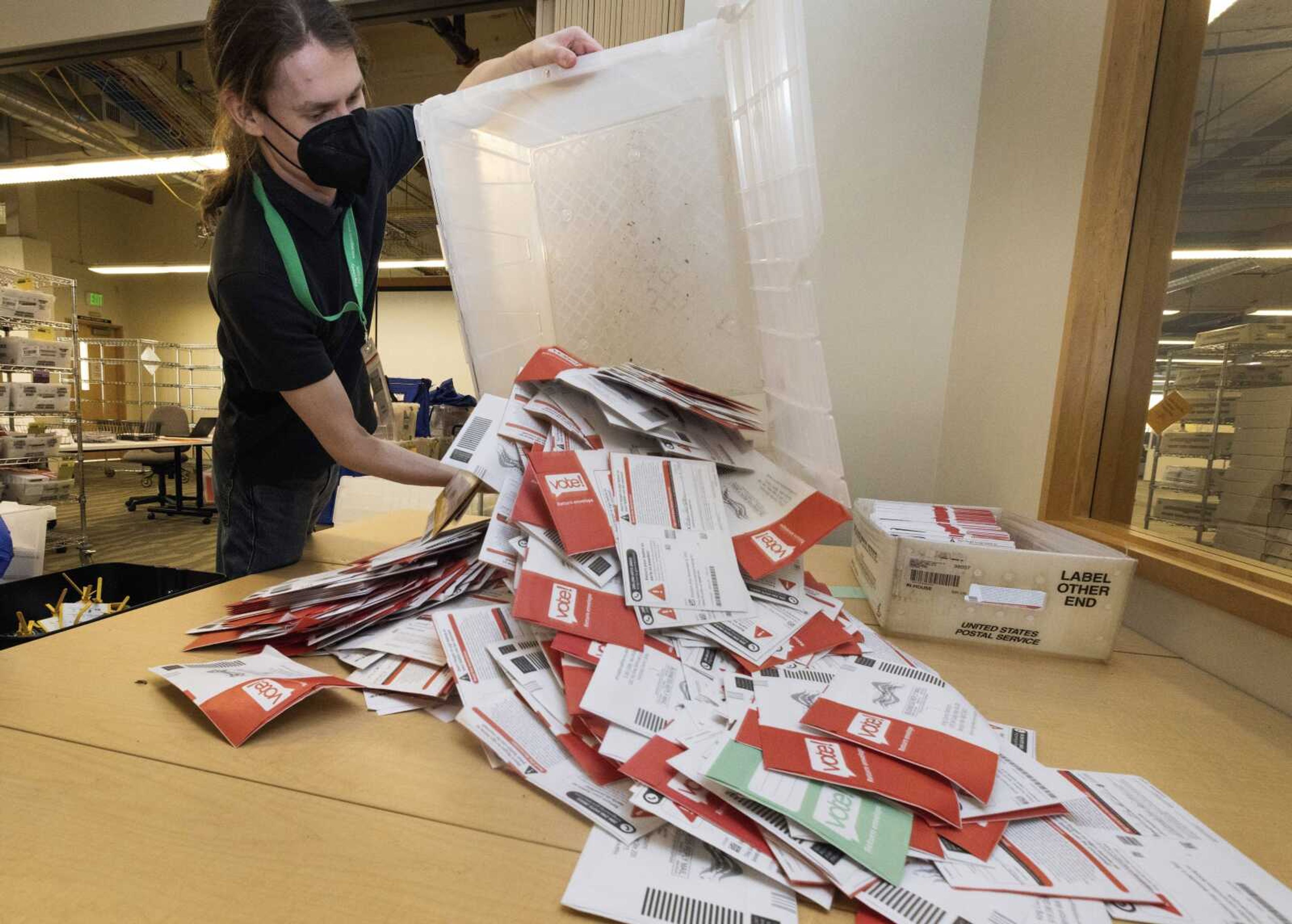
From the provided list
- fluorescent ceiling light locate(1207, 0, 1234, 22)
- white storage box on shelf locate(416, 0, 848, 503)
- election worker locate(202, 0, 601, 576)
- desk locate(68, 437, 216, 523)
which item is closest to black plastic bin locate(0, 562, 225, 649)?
election worker locate(202, 0, 601, 576)

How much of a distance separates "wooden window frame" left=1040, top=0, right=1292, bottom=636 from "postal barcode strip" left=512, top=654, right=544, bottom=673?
80cm

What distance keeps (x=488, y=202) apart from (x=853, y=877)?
0.88 metres

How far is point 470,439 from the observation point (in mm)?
678

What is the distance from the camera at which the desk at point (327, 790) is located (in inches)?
12.4

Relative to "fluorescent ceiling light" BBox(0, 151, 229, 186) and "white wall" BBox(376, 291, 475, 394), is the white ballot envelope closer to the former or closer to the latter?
"fluorescent ceiling light" BBox(0, 151, 229, 186)

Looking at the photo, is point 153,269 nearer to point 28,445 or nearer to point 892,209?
point 28,445

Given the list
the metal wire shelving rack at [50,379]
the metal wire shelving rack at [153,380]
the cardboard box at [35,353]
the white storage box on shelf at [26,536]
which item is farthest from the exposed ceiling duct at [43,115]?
the metal wire shelving rack at [153,380]

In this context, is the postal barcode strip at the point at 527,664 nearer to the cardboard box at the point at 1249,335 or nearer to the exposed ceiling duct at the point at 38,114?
the cardboard box at the point at 1249,335

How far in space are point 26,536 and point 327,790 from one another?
3455mm

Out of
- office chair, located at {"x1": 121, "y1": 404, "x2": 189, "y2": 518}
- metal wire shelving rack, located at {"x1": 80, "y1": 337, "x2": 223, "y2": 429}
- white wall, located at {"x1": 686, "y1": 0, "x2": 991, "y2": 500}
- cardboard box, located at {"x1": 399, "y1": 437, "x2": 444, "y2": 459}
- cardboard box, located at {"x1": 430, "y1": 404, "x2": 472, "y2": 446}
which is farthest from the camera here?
metal wire shelving rack, located at {"x1": 80, "y1": 337, "x2": 223, "y2": 429}

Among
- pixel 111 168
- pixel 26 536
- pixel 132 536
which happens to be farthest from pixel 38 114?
pixel 26 536

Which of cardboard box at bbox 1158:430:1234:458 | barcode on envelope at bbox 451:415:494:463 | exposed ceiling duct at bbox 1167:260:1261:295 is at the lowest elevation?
barcode on envelope at bbox 451:415:494:463

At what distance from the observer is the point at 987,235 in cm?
126

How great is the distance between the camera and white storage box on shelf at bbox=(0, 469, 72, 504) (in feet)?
12.0
